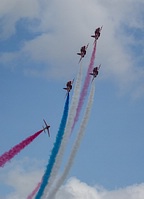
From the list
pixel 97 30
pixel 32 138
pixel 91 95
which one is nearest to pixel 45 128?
pixel 32 138

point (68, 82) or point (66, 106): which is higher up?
point (68, 82)

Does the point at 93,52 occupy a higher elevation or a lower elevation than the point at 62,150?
higher

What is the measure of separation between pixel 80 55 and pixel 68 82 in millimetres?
8401

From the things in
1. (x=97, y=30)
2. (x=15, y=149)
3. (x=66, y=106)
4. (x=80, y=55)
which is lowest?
(x=15, y=149)

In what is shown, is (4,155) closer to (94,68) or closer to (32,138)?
(32,138)

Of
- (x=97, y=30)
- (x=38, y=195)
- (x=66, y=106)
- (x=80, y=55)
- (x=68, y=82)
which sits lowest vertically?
(x=38, y=195)

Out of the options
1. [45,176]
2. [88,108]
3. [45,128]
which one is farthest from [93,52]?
[45,176]

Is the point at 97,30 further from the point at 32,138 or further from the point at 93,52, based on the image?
the point at 32,138

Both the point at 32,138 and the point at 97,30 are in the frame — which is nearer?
the point at 32,138

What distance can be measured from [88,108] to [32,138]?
1610cm

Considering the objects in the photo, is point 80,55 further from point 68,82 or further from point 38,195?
point 38,195

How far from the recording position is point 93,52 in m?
118

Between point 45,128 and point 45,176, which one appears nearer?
point 45,176

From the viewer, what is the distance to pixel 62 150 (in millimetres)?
113688
